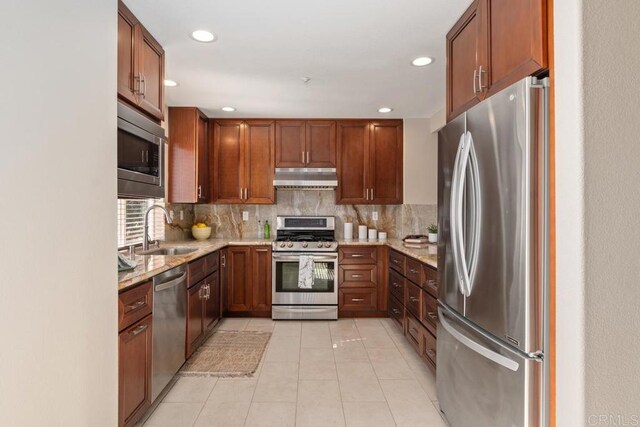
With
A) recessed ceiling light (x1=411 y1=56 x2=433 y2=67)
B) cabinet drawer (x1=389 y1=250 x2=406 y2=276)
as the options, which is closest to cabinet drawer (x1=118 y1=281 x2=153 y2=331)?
cabinet drawer (x1=389 y1=250 x2=406 y2=276)

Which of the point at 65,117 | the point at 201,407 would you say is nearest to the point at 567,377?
the point at 65,117

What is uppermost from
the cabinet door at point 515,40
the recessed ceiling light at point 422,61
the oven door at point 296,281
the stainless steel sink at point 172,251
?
the recessed ceiling light at point 422,61

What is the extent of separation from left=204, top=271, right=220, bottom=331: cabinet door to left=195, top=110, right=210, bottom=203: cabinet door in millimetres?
1023

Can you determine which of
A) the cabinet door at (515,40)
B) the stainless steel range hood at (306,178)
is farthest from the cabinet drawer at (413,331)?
the cabinet door at (515,40)

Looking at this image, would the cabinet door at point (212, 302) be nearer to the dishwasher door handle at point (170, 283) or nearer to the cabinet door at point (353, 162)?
the dishwasher door handle at point (170, 283)

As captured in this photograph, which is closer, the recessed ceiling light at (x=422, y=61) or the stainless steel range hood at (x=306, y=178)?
the recessed ceiling light at (x=422, y=61)

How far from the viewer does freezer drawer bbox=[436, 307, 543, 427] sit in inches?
52.2

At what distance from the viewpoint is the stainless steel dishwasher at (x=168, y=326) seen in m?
2.21

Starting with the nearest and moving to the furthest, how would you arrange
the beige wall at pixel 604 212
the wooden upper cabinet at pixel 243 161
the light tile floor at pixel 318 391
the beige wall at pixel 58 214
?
the beige wall at pixel 58 214
the beige wall at pixel 604 212
the light tile floor at pixel 318 391
the wooden upper cabinet at pixel 243 161

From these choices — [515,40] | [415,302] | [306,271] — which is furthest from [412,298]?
[515,40]

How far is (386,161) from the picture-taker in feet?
14.9

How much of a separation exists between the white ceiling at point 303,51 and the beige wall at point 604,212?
3.22ft

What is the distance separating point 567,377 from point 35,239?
1744mm

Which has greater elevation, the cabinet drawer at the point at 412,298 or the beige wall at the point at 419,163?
the beige wall at the point at 419,163
